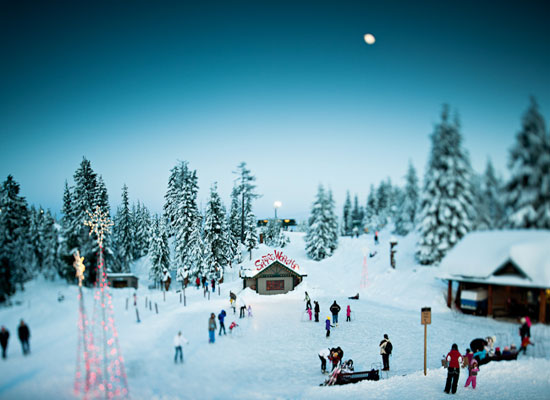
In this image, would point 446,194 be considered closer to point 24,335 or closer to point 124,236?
point 124,236

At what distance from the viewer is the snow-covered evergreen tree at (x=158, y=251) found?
6.61m

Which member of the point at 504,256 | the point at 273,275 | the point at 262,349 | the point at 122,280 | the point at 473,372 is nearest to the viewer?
the point at 504,256

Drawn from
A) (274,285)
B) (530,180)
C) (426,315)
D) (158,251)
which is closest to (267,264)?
(274,285)

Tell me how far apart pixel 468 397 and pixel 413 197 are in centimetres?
894

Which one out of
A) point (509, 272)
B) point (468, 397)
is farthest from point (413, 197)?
point (468, 397)

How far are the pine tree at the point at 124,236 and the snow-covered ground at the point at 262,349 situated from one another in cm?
26

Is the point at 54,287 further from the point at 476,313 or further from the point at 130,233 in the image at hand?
the point at 476,313

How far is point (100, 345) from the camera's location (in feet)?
17.9

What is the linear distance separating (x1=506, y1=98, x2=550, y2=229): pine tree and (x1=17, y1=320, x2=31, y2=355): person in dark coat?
25.5ft

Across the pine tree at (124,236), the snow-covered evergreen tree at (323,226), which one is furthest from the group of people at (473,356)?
the snow-covered evergreen tree at (323,226)

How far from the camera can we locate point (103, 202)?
21.0 ft

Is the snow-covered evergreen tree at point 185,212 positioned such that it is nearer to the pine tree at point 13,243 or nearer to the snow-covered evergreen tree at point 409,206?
the pine tree at point 13,243

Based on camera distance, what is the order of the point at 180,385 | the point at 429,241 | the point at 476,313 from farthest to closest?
1. the point at 476,313
2. the point at 429,241
3. the point at 180,385

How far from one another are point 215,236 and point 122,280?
5144mm
